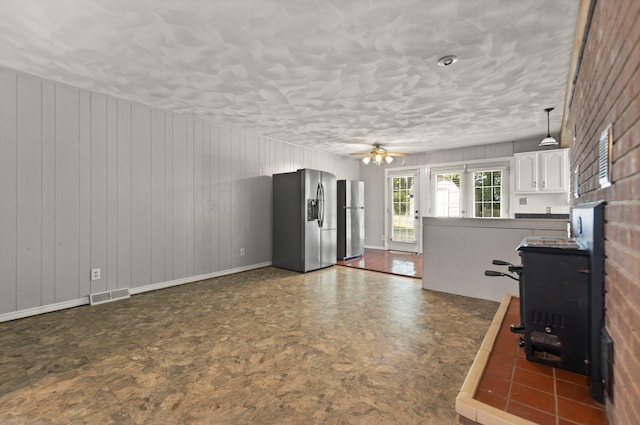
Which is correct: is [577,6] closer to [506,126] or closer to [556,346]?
[556,346]

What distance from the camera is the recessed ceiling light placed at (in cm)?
262

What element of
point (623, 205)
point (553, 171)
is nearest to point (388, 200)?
point (553, 171)

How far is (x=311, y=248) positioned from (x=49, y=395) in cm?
362

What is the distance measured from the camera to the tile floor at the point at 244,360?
5.34ft

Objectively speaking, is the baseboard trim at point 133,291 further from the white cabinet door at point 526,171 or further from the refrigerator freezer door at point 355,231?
the white cabinet door at point 526,171

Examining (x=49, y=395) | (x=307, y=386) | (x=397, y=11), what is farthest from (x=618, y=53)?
(x=49, y=395)

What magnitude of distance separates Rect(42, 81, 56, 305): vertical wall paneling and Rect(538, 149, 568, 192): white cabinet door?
7.01 m

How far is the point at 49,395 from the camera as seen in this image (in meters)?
1.76

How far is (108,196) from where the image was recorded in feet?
11.6

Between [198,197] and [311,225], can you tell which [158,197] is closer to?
A: [198,197]

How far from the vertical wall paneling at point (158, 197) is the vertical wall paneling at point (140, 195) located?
0.16ft

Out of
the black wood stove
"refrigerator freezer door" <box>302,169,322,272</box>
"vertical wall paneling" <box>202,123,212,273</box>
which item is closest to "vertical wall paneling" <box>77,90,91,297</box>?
"vertical wall paneling" <box>202,123,212,273</box>

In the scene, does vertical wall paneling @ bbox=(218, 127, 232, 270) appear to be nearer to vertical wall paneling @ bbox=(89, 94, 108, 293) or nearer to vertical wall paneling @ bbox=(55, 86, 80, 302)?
vertical wall paneling @ bbox=(89, 94, 108, 293)

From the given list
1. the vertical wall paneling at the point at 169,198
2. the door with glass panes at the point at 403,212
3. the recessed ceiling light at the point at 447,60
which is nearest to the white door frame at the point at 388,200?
the door with glass panes at the point at 403,212
